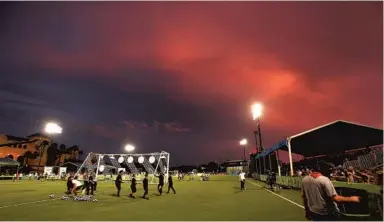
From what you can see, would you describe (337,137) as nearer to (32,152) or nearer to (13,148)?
(13,148)

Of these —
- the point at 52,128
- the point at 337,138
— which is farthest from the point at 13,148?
the point at 337,138

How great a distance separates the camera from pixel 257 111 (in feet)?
104

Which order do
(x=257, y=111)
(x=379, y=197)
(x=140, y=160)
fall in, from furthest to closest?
(x=140, y=160), (x=257, y=111), (x=379, y=197)

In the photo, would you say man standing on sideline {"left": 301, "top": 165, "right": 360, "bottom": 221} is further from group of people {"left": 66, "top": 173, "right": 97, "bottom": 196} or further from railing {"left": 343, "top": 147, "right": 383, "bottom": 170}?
group of people {"left": 66, "top": 173, "right": 97, "bottom": 196}

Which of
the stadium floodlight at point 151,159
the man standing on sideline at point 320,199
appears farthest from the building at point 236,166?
the man standing on sideline at point 320,199

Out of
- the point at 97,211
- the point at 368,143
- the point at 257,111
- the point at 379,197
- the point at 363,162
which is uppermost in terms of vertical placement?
the point at 257,111

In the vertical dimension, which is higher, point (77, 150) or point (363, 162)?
point (77, 150)

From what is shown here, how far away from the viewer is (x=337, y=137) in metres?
25.9

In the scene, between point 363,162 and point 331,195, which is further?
point 363,162

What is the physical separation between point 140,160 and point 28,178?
3421cm

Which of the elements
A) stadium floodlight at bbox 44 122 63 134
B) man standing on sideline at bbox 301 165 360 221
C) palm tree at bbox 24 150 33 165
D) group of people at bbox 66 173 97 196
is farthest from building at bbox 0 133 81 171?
man standing on sideline at bbox 301 165 360 221

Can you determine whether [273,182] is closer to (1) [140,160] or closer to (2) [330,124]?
(2) [330,124]

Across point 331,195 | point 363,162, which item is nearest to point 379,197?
point 331,195

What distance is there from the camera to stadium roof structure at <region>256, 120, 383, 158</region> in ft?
72.0
